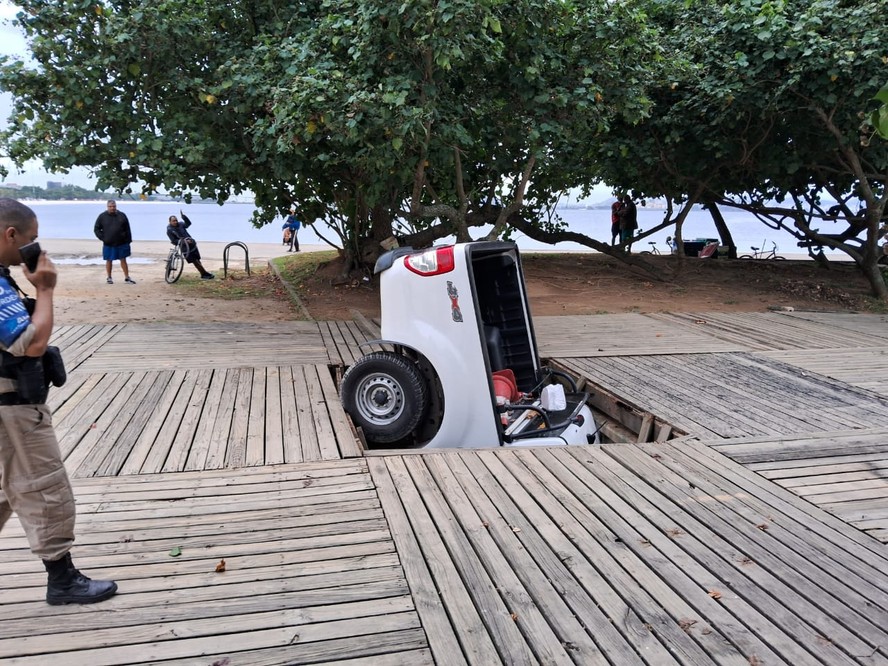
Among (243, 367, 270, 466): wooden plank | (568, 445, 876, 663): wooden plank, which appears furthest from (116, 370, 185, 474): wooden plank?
(568, 445, 876, 663): wooden plank

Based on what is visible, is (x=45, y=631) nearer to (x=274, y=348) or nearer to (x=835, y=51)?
(x=274, y=348)

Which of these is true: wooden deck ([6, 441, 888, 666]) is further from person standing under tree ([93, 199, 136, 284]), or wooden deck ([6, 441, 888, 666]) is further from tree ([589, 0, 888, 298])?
person standing under tree ([93, 199, 136, 284])

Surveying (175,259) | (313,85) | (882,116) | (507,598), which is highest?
(313,85)

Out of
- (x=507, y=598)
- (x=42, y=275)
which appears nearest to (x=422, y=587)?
(x=507, y=598)

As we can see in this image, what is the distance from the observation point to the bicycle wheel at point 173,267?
1520 centimetres

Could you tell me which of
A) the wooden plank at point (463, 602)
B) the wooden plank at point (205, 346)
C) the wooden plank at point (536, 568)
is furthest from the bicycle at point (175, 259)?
the wooden plank at point (463, 602)

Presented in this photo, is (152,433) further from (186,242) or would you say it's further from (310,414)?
(186,242)

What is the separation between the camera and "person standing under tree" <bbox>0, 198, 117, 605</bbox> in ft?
9.34

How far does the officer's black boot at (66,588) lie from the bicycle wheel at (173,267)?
12905 mm

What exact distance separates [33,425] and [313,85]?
5.87 metres

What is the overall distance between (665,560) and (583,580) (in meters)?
0.49

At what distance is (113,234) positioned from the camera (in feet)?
48.4

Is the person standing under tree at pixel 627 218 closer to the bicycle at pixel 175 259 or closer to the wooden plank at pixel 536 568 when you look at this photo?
the bicycle at pixel 175 259

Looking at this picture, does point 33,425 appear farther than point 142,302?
No
